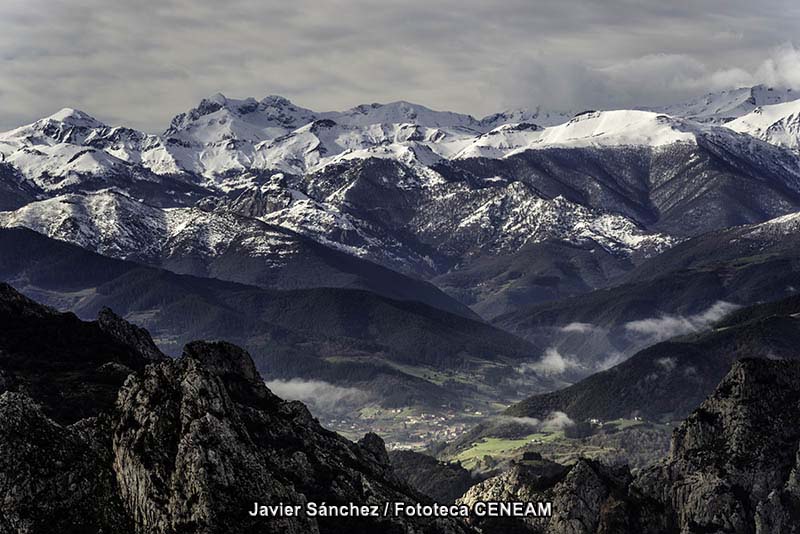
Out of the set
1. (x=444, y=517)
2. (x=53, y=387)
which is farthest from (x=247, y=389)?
(x=444, y=517)

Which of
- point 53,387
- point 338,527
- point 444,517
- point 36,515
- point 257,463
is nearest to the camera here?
point 36,515

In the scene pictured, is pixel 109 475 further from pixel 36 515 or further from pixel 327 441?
pixel 327 441

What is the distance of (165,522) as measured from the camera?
117 m

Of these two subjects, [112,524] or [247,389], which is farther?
[247,389]

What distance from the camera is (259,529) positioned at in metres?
116

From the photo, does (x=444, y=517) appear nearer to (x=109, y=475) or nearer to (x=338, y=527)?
(x=338, y=527)

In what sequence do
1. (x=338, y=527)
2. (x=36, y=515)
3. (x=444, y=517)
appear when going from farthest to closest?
(x=444, y=517) < (x=338, y=527) < (x=36, y=515)

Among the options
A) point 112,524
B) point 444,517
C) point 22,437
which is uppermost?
point 22,437

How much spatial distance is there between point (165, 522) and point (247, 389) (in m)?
82.8

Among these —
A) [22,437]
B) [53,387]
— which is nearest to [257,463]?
[22,437]

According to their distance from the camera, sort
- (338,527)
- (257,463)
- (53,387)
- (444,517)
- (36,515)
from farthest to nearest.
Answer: (53,387)
(444,517)
(338,527)
(257,463)
(36,515)

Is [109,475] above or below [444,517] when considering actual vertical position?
above

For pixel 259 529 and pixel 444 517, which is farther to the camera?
pixel 444 517

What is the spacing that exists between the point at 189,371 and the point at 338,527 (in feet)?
119
